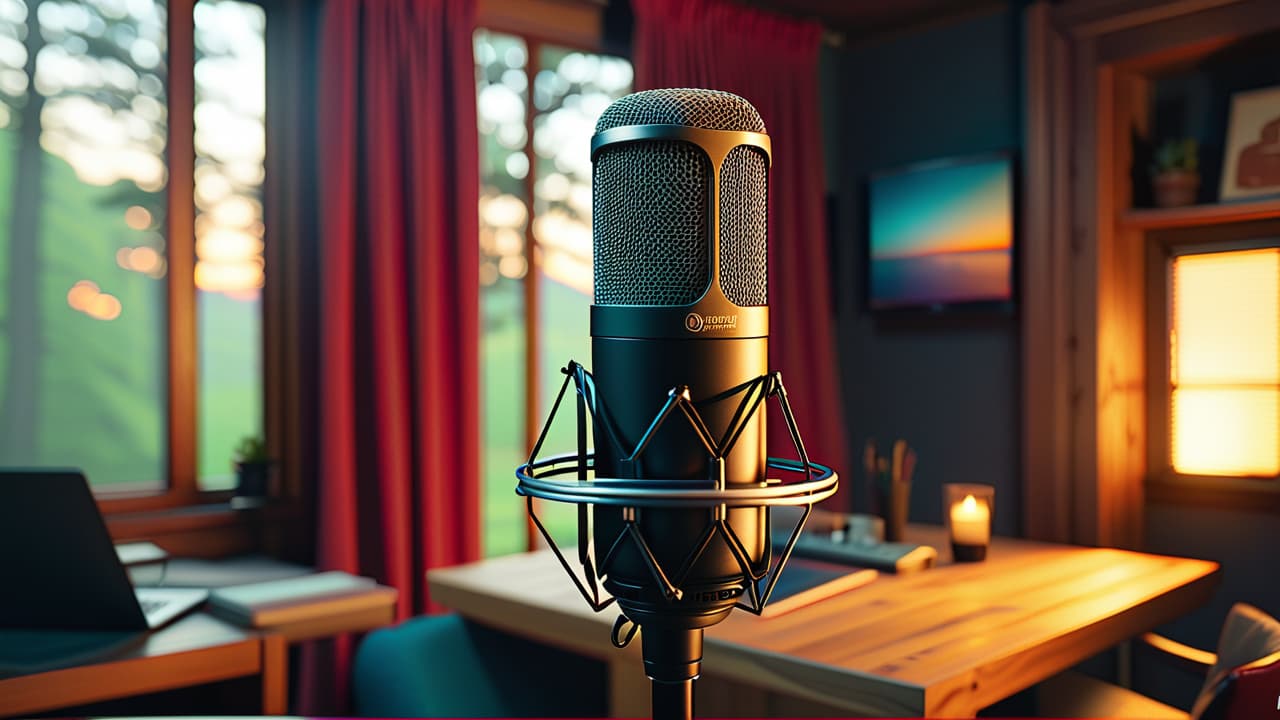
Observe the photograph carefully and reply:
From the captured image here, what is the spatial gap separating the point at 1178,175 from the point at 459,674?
102 inches

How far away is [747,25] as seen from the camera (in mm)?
3625

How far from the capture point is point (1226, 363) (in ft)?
10.2

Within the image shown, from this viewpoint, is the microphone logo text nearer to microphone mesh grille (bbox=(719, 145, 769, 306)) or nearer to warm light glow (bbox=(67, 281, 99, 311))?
microphone mesh grille (bbox=(719, 145, 769, 306))

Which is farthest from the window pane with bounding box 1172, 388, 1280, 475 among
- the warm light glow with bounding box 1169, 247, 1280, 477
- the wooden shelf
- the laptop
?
the laptop

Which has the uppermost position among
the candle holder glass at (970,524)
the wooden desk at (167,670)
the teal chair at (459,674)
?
the candle holder glass at (970,524)

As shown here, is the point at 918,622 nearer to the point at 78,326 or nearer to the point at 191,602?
the point at 191,602

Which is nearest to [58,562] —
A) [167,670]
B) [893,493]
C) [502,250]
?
[167,670]

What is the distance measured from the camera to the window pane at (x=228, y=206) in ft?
8.59

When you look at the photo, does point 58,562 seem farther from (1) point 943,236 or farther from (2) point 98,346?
(1) point 943,236

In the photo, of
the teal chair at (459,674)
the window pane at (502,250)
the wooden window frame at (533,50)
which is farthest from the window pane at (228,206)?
the teal chair at (459,674)

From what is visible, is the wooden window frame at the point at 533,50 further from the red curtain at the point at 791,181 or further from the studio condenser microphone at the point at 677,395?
the studio condenser microphone at the point at 677,395

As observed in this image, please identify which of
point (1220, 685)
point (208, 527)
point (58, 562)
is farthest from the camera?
point (208, 527)

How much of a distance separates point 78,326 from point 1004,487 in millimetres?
2924

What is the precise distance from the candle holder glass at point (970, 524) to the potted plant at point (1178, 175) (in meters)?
1.61
